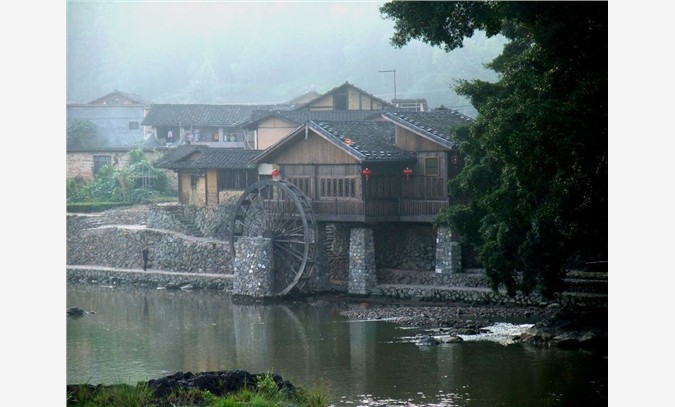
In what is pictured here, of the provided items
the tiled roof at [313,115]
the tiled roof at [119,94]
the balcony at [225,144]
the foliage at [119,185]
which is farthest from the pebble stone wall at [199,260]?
the tiled roof at [119,94]

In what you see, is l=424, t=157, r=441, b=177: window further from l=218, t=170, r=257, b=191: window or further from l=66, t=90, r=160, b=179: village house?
l=66, t=90, r=160, b=179: village house

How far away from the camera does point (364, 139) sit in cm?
1878

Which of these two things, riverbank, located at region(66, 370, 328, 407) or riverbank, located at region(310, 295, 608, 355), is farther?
riverbank, located at region(310, 295, 608, 355)

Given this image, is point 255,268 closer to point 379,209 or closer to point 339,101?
point 379,209

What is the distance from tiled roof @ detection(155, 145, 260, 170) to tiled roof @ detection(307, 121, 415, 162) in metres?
2.49

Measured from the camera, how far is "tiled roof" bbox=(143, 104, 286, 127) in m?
27.7

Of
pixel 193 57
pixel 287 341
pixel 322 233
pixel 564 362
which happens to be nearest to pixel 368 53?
pixel 193 57

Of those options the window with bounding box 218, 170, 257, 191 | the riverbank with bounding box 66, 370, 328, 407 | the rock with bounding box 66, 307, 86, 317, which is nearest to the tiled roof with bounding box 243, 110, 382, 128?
the window with bounding box 218, 170, 257, 191

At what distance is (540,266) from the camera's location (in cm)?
1409

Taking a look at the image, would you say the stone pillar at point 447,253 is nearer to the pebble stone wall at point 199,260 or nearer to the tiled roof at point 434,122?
the pebble stone wall at point 199,260

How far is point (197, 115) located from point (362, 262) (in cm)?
1077

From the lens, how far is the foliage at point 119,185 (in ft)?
81.7

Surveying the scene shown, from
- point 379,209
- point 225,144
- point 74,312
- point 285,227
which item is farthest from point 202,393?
point 225,144
